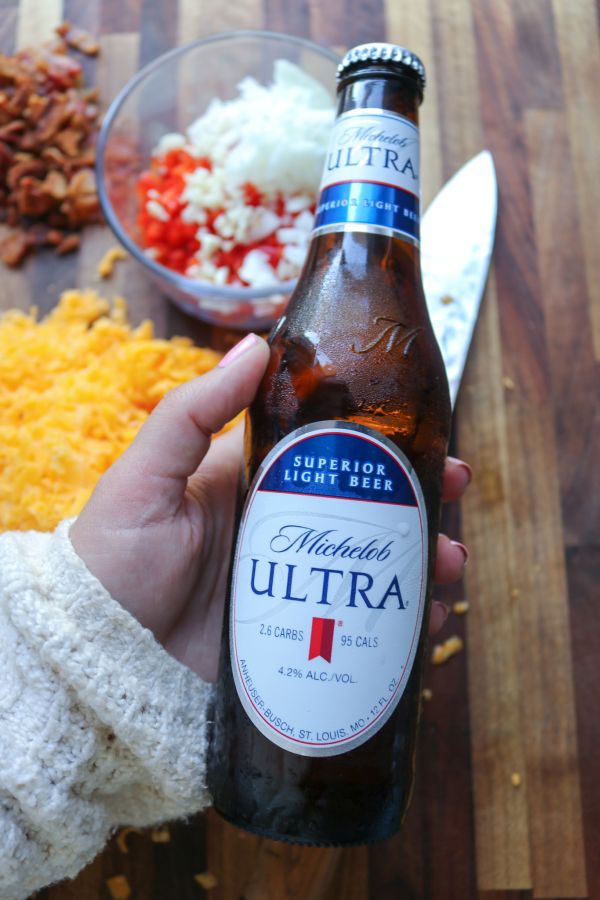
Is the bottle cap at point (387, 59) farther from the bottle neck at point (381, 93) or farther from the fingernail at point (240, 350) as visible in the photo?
the fingernail at point (240, 350)

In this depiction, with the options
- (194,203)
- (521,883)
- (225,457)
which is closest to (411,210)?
(225,457)

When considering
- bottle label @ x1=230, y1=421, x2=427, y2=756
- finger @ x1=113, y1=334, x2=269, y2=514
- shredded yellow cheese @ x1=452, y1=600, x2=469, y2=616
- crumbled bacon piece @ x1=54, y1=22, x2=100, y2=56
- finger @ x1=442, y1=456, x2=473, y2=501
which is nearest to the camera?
bottle label @ x1=230, y1=421, x2=427, y2=756

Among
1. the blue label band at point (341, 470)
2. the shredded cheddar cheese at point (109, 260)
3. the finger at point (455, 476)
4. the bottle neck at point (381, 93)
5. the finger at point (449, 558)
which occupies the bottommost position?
the finger at point (449, 558)

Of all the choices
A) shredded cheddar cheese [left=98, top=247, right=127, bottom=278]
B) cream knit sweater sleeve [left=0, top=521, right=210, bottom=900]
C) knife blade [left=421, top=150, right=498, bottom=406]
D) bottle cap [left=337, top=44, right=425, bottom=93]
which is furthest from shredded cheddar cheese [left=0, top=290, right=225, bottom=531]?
bottle cap [left=337, top=44, right=425, bottom=93]

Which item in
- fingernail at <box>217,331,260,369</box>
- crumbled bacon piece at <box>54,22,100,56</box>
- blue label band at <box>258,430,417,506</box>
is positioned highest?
crumbled bacon piece at <box>54,22,100,56</box>

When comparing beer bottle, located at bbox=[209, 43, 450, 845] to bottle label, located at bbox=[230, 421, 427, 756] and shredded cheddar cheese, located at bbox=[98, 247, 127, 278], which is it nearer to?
bottle label, located at bbox=[230, 421, 427, 756]

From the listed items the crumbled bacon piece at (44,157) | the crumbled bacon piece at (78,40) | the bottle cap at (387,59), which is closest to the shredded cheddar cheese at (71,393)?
the crumbled bacon piece at (44,157)

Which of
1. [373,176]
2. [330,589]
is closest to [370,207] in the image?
[373,176]
